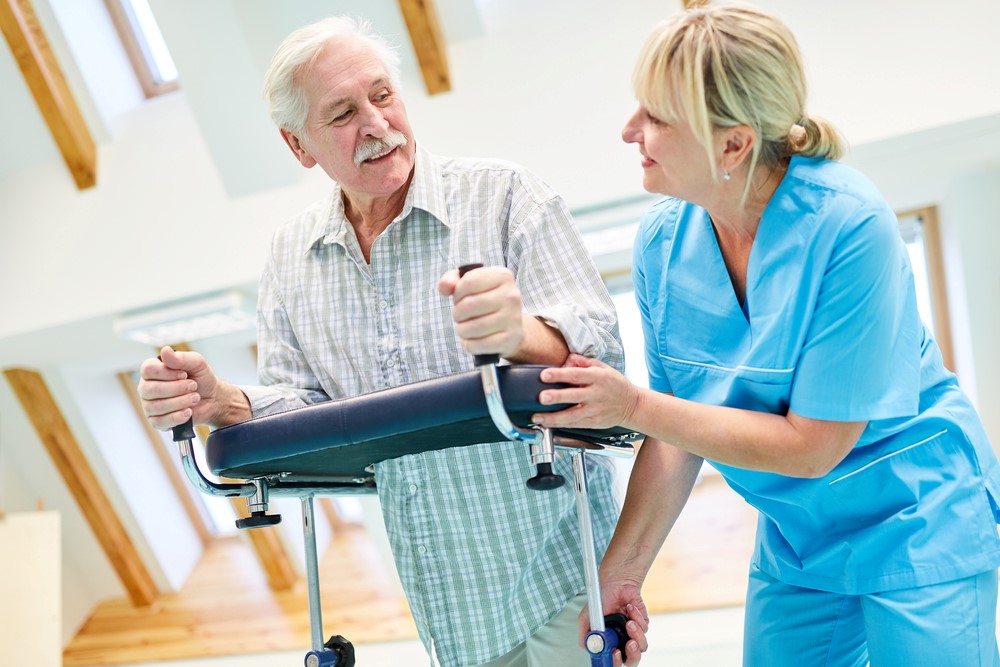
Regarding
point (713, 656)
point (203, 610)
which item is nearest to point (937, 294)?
point (713, 656)

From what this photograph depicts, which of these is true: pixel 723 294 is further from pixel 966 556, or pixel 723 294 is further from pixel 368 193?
pixel 368 193

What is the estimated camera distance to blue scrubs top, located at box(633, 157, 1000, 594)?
45.0 inches

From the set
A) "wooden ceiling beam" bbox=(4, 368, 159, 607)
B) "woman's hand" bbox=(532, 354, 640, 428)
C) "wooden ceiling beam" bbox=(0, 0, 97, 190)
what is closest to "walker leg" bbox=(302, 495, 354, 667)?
"woman's hand" bbox=(532, 354, 640, 428)

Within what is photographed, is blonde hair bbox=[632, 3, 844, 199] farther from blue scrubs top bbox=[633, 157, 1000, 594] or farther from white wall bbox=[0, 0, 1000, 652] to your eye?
white wall bbox=[0, 0, 1000, 652]

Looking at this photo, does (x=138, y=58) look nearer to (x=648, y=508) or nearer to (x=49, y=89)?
(x=49, y=89)

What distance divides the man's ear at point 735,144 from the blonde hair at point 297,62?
585 mm

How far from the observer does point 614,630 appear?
1.22 m

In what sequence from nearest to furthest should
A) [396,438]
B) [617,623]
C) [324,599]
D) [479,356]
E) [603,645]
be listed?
[479,356]
[396,438]
[603,645]
[617,623]
[324,599]

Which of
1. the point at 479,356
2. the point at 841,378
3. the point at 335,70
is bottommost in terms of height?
the point at 841,378

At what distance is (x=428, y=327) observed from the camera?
142 cm

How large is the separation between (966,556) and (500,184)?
2.65 feet

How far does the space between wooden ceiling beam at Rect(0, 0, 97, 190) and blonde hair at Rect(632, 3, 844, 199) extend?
3.76 meters

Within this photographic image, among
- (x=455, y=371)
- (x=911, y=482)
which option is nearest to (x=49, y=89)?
(x=455, y=371)

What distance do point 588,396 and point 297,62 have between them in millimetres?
766
